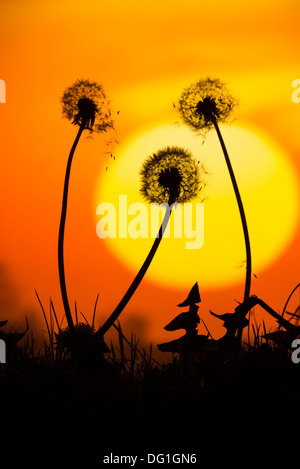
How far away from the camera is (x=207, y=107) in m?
6.31

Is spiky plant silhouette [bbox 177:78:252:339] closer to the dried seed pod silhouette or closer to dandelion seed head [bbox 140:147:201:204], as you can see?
dandelion seed head [bbox 140:147:201:204]

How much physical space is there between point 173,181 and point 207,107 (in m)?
0.88

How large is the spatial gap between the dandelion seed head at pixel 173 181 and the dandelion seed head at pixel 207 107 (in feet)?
1.12

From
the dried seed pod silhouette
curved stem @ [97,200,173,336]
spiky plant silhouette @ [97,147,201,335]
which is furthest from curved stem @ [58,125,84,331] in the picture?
spiky plant silhouette @ [97,147,201,335]

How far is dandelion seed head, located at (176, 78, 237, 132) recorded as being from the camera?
20.4 ft

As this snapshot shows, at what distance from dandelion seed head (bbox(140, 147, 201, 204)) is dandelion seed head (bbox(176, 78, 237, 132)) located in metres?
0.34

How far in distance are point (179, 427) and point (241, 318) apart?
1.30 metres

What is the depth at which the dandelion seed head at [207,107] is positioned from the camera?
622 cm

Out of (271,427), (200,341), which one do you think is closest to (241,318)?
(200,341)

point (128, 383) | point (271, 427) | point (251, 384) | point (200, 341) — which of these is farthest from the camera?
point (200, 341)
